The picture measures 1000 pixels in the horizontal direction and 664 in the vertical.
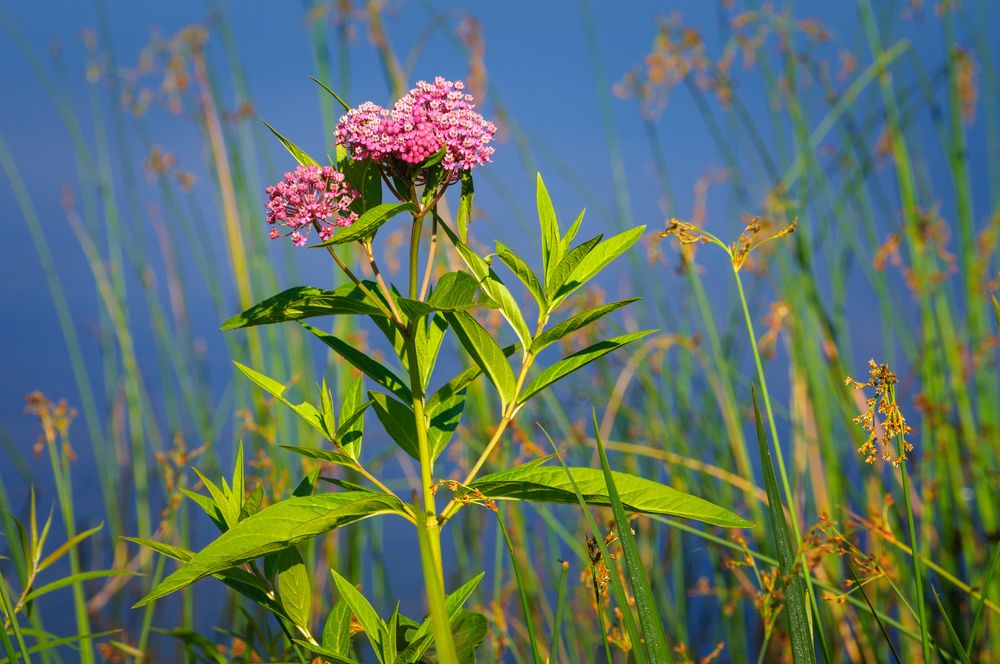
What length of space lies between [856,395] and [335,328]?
1.48 metres

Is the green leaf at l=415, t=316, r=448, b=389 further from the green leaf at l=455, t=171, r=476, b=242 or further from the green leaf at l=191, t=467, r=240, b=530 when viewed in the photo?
the green leaf at l=191, t=467, r=240, b=530

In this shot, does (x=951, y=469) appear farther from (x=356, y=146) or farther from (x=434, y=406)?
(x=356, y=146)

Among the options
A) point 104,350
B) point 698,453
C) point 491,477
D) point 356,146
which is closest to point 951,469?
point 698,453

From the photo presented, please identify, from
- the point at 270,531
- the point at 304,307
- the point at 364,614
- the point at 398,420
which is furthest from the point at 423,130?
the point at 364,614

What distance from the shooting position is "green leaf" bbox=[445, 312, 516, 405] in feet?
2.89

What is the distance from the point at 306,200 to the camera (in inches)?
34.8

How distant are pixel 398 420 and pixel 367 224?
0.83 feet

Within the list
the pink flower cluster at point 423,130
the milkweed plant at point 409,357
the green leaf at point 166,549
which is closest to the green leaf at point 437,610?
the milkweed plant at point 409,357

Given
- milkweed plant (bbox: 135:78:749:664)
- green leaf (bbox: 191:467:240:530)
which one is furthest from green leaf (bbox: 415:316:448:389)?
green leaf (bbox: 191:467:240:530)

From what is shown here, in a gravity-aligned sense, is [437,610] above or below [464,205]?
below

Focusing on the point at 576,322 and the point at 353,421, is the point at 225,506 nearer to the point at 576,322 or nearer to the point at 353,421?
the point at 353,421

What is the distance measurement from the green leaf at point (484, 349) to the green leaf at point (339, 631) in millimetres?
321

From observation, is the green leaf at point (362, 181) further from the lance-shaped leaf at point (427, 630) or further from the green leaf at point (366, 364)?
the lance-shaped leaf at point (427, 630)

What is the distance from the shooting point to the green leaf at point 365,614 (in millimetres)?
895
